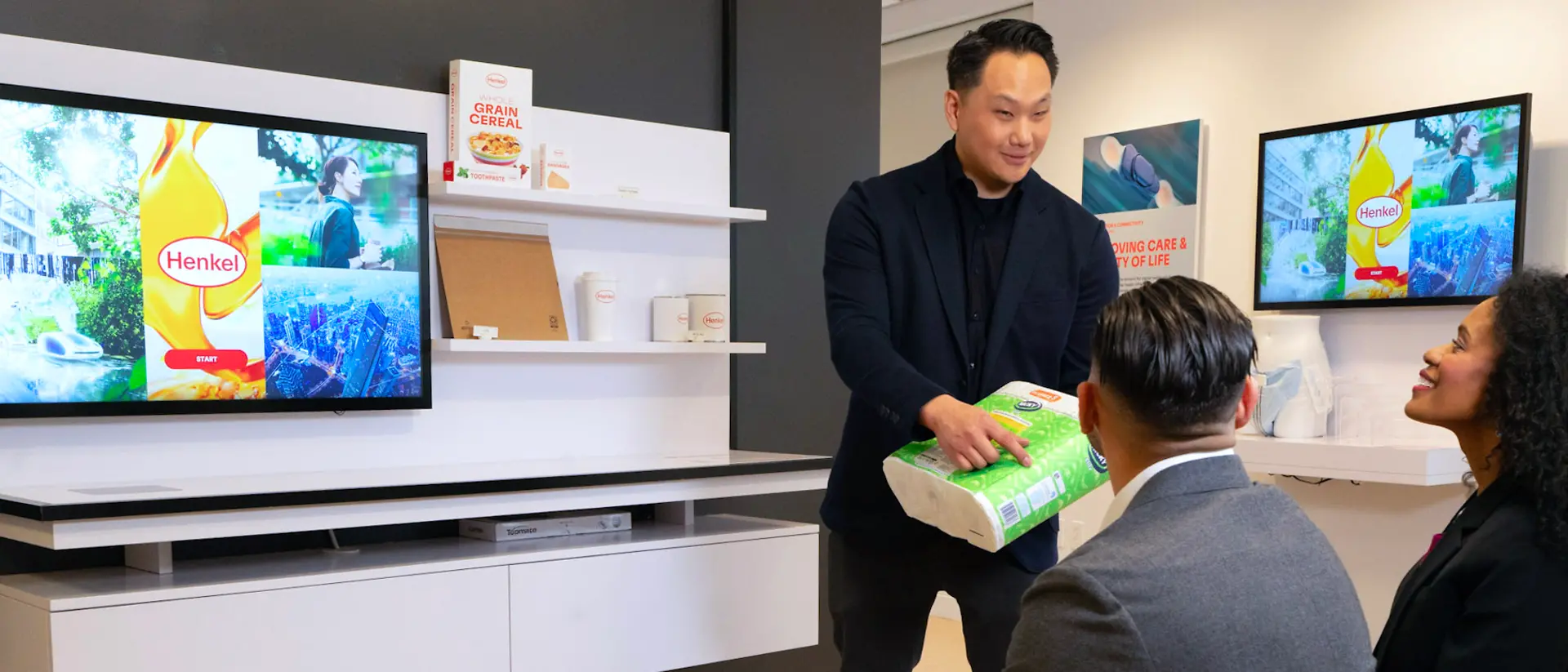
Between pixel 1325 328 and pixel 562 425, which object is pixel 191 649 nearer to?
pixel 562 425

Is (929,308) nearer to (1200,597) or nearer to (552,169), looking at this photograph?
(1200,597)

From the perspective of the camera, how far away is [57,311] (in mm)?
2521

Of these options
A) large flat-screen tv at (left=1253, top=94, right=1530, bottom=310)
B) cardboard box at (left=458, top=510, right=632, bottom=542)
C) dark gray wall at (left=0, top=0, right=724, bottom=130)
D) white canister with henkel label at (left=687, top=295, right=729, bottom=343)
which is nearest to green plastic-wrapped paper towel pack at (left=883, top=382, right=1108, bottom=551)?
cardboard box at (left=458, top=510, right=632, bottom=542)

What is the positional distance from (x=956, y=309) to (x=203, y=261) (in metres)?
1.68

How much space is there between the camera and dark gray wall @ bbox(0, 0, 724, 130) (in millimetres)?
2686

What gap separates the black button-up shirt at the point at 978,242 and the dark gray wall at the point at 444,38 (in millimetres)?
1599

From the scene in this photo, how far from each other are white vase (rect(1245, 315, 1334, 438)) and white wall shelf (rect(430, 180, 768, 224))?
181 cm

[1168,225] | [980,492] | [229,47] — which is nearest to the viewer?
[980,492]

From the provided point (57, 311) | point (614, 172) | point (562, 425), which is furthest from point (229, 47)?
point (562, 425)

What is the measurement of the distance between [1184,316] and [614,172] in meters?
2.46

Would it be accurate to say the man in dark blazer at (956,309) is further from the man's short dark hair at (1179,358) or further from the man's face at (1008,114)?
the man's short dark hair at (1179,358)

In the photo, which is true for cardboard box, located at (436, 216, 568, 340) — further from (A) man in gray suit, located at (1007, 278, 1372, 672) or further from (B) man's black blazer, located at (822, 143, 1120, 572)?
(A) man in gray suit, located at (1007, 278, 1372, 672)

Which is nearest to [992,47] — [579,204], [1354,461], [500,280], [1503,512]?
[1503,512]

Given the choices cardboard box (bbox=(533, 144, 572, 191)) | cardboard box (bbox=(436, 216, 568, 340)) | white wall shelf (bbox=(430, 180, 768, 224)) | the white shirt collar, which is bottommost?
the white shirt collar
